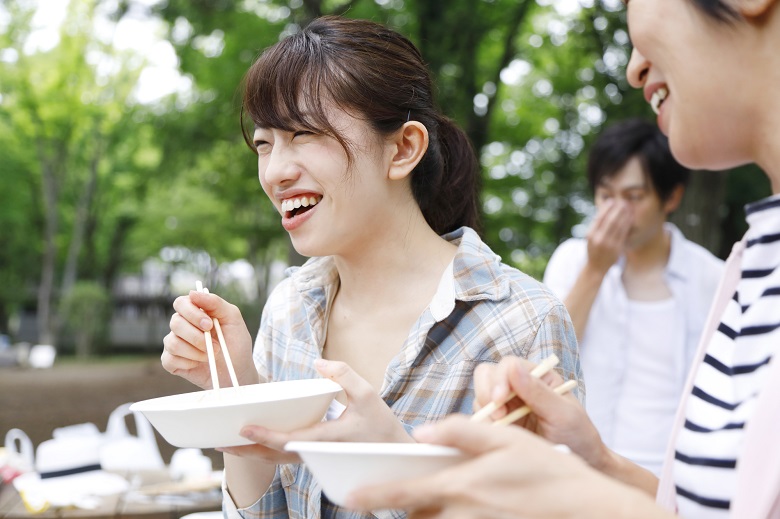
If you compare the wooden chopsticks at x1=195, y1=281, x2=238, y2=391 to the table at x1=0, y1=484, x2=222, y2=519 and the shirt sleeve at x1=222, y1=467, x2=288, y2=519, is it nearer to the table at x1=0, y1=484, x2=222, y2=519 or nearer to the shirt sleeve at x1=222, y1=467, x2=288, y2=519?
the shirt sleeve at x1=222, y1=467, x2=288, y2=519

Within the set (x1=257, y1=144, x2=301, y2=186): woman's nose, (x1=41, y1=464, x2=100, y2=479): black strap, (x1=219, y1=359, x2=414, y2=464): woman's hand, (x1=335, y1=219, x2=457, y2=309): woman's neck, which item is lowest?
(x1=41, y1=464, x2=100, y2=479): black strap

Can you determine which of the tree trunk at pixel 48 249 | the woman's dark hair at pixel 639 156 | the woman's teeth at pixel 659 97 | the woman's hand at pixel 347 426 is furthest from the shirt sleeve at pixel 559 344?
the tree trunk at pixel 48 249

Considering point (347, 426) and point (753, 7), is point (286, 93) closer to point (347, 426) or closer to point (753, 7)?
point (347, 426)

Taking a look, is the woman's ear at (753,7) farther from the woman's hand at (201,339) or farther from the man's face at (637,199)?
the man's face at (637,199)

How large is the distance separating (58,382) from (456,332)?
51.2 ft

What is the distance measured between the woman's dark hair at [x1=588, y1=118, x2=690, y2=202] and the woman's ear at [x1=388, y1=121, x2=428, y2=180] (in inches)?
67.5

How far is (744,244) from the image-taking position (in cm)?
122

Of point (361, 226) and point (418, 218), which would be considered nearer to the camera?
point (361, 226)

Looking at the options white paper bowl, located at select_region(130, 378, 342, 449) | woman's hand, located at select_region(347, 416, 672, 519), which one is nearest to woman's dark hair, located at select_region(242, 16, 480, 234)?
white paper bowl, located at select_region(130, 378, 342, 449)

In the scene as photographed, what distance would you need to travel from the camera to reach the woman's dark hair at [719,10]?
1.05 meters

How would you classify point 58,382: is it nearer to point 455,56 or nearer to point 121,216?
point 121,216

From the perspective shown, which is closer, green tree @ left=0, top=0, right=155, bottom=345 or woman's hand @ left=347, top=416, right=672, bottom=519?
woman's hand @ left=347, top=416, right=672, bottom=519

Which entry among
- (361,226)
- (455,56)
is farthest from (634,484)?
(455,56)

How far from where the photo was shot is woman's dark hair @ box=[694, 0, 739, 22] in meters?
1.05
